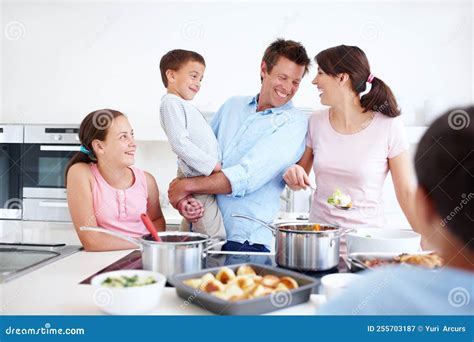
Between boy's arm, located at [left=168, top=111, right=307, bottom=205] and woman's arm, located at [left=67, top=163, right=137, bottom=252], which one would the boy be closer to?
boy's arm, located at [left=168, top=111, right=307, bottom=205]

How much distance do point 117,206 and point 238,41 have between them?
61.2 inches

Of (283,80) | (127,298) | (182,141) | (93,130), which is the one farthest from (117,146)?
(127,298)

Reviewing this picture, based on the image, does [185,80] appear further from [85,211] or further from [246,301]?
[246,301]

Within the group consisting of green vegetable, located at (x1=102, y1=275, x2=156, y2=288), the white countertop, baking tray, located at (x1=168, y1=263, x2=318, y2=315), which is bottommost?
the white countertop

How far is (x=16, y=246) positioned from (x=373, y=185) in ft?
3.34

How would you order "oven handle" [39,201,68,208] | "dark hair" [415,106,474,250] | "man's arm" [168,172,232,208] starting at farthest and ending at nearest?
"oven handle" [39,201,68,208] < "man's arm" [168,172,232,208] < "dark hair" [415,106,474,250]

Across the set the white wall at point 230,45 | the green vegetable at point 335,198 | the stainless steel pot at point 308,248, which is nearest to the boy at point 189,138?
the green vegetable at point 335,198

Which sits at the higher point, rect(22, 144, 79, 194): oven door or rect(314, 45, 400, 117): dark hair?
rect(314, 45, 400, 117): dark hair

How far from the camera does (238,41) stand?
104 inches

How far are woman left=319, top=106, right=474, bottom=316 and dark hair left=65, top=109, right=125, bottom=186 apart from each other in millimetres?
1040

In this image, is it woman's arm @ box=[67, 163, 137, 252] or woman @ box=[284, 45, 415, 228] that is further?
woman @ box=[284, 45, 415, 228]

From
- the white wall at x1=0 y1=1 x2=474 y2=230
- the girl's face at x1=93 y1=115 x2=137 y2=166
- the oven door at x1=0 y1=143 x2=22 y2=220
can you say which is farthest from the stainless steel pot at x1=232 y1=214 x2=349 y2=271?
the oven door at x1=0 y1=143 x2=22 y2=220

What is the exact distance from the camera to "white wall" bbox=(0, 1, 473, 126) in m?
2.64
